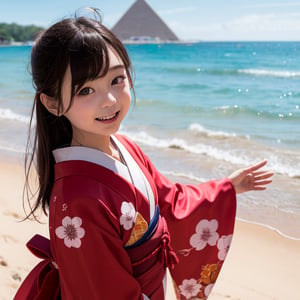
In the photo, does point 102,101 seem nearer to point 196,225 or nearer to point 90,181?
point 90,181

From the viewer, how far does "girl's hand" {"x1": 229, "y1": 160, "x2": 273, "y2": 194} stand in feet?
5.06

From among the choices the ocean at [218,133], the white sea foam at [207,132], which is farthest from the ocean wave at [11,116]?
the white sea foam at [207,132]

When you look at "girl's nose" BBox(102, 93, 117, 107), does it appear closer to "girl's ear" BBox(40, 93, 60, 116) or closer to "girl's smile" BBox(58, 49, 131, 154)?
"girl's smile" BBox(58, 49, 131, 154)

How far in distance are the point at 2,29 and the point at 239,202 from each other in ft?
251

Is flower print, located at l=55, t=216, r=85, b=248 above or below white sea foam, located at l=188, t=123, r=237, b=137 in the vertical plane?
above

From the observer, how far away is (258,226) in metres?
3.14

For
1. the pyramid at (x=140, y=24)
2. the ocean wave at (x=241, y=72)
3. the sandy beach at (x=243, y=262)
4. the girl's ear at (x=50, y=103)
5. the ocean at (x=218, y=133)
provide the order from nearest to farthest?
the girl's ear at (x=50, y=103)
the sandy beach at (x=243, y=262)
the ocean at (x=218, y=133)
the ocean wave at (x=241, y=72)
the pyramid at (x=140, y=24)

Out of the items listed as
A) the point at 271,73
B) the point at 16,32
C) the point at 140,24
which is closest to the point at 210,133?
the point at 271,73

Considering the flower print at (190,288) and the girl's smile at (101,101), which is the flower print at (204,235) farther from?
the girl's smile at (101,101)

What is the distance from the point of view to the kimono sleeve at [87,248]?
1108 millimetres

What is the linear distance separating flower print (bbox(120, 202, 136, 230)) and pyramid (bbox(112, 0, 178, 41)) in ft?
245

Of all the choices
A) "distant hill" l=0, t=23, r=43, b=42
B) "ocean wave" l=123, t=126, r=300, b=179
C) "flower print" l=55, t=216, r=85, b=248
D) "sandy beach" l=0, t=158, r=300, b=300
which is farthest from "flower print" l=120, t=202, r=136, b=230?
"distant hill" l=0, t=23, r=43, b=42

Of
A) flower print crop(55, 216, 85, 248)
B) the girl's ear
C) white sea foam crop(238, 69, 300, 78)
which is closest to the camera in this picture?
flower print crop(55, 216, 85, 248)

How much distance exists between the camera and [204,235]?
4.99 feet
